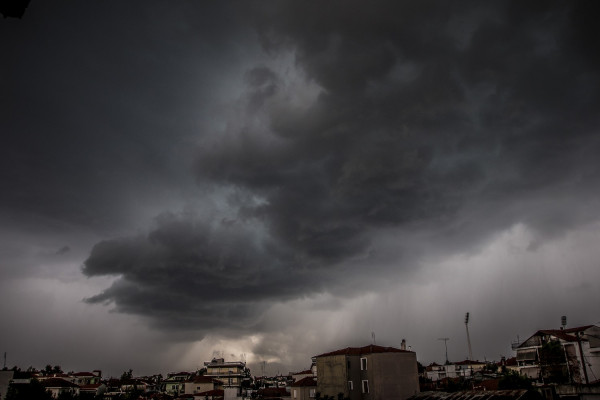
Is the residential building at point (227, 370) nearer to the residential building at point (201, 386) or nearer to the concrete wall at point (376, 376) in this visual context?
the residential building at point (201, 386)

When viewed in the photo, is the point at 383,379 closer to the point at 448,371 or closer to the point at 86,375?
the point at 448,371

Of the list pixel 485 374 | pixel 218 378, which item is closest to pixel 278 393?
pixel 218 378

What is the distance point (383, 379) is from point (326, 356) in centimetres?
1306

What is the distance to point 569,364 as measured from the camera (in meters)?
78.1

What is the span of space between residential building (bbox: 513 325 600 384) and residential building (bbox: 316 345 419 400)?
91.4 ft

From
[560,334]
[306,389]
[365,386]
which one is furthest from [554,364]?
[306,389]

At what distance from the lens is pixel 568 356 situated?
3140 inches

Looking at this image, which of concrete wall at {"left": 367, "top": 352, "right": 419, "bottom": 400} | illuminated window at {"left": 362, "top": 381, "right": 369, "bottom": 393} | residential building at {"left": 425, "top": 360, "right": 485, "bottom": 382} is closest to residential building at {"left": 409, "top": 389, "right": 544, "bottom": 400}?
concrete wall at {"left": 367, "top": 352, "right": 419, "bottom": 400}

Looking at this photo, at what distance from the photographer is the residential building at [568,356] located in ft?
254

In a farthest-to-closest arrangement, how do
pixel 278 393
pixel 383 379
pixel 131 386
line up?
1. pixel 131 386
2. pixel 278 393
3. pixel 383 379

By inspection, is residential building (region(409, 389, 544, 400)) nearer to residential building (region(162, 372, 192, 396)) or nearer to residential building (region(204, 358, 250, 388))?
residential building (region(204, 358, 250, 388))

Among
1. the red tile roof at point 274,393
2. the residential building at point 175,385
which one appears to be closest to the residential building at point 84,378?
the residential building at point 175,385

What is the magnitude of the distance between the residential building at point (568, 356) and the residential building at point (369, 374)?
2785cm

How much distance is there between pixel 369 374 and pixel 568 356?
38736 mm
